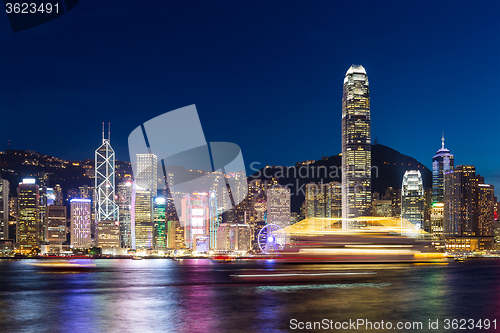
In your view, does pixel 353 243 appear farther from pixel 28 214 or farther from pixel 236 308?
pixel 28 214

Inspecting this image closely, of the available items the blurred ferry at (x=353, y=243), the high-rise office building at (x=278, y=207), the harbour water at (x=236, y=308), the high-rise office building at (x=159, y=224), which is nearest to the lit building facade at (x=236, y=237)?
the high-rise office building at (x=278, y=207)

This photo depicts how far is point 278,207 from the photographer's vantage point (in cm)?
19188

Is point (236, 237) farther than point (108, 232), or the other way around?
point (108, 232)

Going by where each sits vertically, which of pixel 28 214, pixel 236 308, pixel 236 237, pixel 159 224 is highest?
pixel 236 308

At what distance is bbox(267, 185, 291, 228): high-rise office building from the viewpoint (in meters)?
187

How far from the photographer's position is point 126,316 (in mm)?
23422

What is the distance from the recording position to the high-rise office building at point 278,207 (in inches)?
7347

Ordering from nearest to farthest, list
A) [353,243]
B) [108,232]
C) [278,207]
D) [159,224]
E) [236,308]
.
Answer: [236,308]
[353,243]
[108,232]
[278,207]
[159,224]

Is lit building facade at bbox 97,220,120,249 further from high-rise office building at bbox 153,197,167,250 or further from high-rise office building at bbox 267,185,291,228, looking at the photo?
high-rise office building at bbox 267,185,291,228

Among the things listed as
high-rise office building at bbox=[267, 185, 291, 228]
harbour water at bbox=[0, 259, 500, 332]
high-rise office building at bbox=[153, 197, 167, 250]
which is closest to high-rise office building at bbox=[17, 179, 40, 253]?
high-rise office building at bbox=[153, 197, 167, 250]

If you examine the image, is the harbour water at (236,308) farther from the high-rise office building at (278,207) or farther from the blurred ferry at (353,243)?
the high-rise office building at (278,207)

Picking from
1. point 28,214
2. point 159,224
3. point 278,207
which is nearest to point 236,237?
point 278,207

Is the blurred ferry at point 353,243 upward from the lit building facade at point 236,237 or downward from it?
upward

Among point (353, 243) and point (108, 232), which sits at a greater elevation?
point (353, 243)
